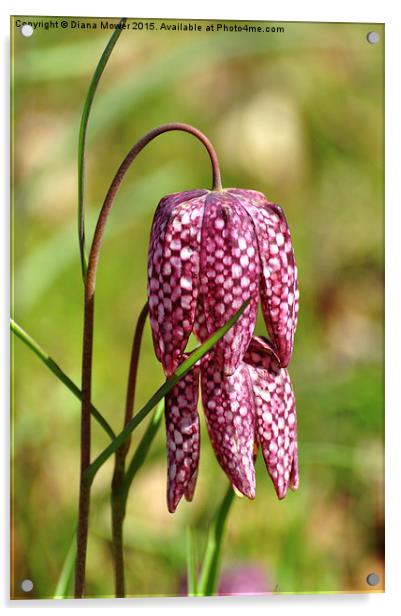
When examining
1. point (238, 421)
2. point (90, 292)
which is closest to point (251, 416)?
point (238, 421)

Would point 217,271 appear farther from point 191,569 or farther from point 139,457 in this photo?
point 191,569

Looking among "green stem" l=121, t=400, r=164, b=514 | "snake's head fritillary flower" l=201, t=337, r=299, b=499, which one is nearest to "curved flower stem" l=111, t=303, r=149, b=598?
"green stem" l=121, t=400, r=164, b=514

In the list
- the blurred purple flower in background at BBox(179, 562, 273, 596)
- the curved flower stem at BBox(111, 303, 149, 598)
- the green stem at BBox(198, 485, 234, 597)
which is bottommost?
the blurred purple flower in background at BBox(179, 562, 273, 596)

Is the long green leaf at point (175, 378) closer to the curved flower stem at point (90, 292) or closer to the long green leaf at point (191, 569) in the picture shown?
the curved flower stem at point (90, 292)

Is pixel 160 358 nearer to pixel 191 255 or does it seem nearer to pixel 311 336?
pixel 191 255

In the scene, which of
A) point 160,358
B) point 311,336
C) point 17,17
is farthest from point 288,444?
point 17,17

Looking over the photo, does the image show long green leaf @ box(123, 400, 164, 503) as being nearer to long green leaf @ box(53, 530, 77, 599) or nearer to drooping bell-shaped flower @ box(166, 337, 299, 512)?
drooping bell-shaped flower @ box(166, 337, 299, 512)

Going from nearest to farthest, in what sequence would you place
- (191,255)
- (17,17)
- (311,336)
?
(191,255)
(17,17)
(311,336)
